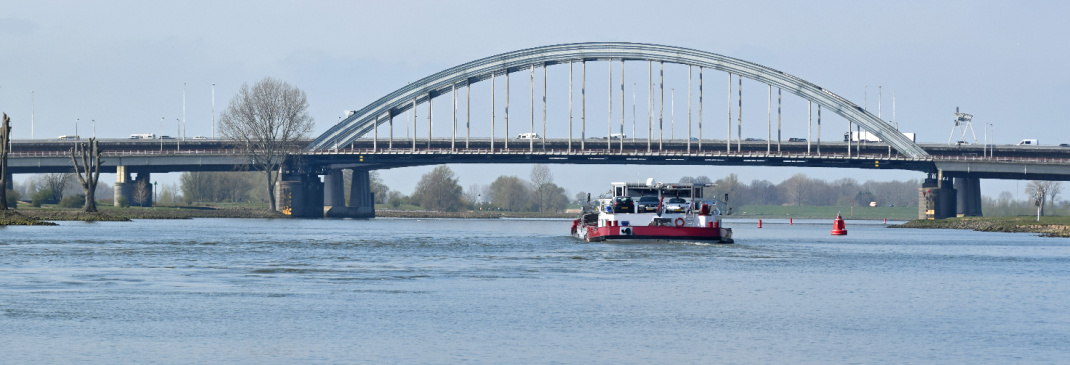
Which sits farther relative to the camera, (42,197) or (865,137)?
(865,137)

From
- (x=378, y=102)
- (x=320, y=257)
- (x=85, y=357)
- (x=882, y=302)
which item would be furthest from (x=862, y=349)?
(x=378, y=102)

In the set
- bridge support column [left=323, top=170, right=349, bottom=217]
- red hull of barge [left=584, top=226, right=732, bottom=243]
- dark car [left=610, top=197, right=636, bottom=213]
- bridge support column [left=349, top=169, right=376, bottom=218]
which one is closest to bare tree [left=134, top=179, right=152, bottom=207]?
bridge support column [left=323, top=170, right=349, bottom=217]

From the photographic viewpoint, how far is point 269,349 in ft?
66.3

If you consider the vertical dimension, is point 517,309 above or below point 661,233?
below

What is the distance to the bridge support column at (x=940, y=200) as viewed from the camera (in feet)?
467

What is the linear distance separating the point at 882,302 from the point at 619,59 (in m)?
121

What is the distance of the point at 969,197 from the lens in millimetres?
147250

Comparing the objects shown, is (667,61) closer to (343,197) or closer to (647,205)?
(343,197)

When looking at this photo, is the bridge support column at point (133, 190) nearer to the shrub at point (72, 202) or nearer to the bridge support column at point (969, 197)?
the shrub at point (72, 202)

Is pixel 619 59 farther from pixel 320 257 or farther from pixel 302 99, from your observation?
pixel 320 257

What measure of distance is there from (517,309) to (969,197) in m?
130

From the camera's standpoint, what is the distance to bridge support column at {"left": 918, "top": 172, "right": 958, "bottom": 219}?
142m

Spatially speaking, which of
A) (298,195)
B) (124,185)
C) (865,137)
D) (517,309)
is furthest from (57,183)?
(517,309)

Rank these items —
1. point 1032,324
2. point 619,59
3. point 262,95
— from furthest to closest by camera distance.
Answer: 1. point 619,59
2. point 262,95
3. point 1032,324
